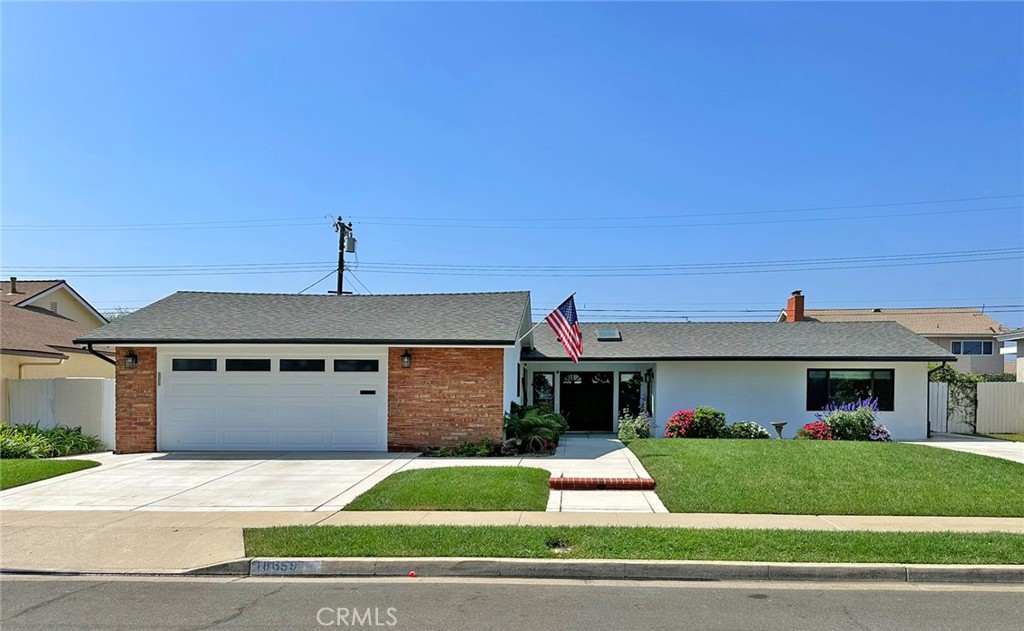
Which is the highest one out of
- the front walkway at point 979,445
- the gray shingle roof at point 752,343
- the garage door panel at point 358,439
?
the gray shingle roof at point 752,343

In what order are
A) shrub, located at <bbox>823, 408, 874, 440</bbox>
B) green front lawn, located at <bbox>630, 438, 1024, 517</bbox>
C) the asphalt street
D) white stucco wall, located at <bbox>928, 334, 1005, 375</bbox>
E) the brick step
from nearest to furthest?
the asphalt street → green front lawn, located at <bbox>630, 438, 1024, 517</bbox> → the brick step → shrub, located at <bbox>823, 408, 874, 440</bbox> → white stucco wall, located at <bbox>928, 334, 1005, 375</bbox>

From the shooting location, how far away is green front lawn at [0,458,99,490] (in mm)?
11894

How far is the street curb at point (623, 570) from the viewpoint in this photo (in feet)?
21.5

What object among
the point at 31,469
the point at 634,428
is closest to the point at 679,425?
the point at 634,428

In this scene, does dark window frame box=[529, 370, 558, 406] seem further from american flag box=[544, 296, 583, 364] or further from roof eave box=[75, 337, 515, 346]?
roof eave box=[75, 337, 515, 346]

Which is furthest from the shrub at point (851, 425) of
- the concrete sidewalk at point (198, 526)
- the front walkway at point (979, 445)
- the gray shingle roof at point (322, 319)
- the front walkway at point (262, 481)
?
the concrete sidewalk at point (198, 526)

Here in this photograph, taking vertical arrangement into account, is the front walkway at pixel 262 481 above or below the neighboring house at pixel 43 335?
below

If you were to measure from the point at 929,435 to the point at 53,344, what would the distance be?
25.4 m

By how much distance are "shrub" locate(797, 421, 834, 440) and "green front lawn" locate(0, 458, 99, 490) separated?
651 inches

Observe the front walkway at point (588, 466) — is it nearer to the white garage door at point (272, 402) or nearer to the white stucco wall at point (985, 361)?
the white garage door at point (272, 402)

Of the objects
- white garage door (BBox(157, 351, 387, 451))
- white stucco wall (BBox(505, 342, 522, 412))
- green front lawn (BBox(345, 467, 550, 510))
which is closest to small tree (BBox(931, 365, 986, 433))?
white stucco wall (BBox(505, 342, 522, 412))

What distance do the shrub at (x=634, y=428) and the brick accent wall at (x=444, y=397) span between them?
14.6 feet

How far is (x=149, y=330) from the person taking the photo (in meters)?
16.1

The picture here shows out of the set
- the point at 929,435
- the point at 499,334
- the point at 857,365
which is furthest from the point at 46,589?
the point at 929,435
